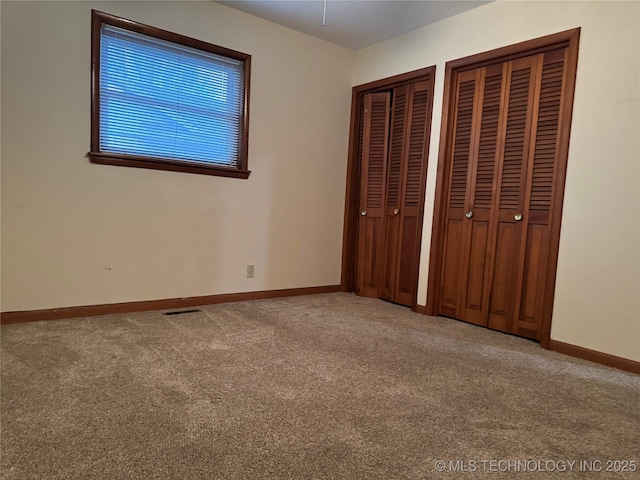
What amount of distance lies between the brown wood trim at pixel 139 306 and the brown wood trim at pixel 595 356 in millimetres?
2108

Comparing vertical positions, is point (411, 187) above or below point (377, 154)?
below

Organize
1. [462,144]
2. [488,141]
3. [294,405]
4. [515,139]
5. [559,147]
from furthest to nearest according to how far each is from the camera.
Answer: [462,144] < [488,141] < [515,139] < [559,147] < [294,405]

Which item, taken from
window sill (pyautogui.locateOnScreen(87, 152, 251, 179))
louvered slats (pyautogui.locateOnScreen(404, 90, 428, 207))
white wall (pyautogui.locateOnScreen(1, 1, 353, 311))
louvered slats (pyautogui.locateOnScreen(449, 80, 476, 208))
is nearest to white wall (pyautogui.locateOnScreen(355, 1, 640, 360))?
louvered slats (pyautogui.locateOnScreen(449, 80, 476, 208))

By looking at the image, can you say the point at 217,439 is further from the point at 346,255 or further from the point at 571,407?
the point at 346,255

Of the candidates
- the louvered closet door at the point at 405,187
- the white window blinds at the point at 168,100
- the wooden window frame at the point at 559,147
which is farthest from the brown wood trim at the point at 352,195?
the white window blinds at the point at 168,100

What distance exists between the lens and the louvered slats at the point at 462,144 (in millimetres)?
3008

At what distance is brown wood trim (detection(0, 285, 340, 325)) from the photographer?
2.52 meters

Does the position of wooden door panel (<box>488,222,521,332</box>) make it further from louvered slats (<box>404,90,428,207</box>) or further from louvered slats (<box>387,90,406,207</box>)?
louvered slats (<box>387,90,406,207</box>)

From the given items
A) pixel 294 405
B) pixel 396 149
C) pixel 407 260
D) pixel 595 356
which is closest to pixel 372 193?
pixel 396 149

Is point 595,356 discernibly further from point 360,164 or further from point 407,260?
point 360,164

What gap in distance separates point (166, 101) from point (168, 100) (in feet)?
0.06

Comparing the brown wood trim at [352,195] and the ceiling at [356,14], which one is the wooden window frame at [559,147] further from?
the brown wood trim at [352,195]

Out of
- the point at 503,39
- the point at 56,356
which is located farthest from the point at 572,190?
the point at 56,356

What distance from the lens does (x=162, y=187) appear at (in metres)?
2.95
